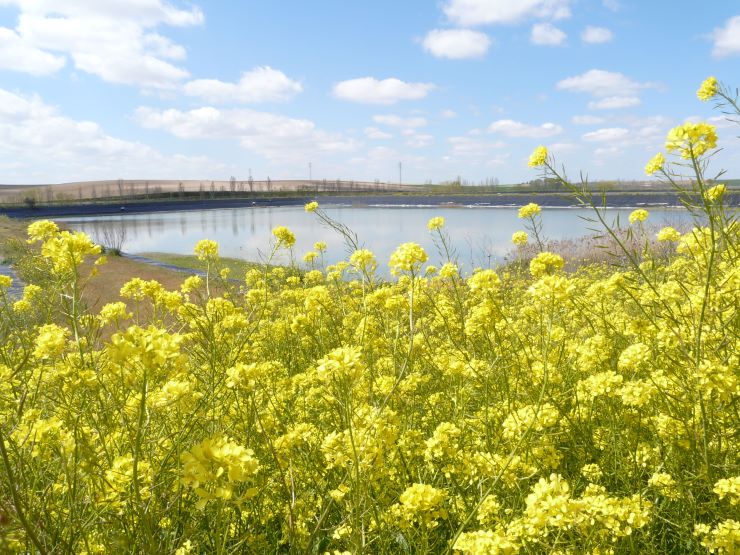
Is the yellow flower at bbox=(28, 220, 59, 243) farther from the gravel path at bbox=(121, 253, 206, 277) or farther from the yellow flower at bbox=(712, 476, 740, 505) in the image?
the gravel path at bbox=(121, 253, 206, 277)

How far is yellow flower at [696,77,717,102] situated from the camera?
2.61 meters

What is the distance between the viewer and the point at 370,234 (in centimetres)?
2312

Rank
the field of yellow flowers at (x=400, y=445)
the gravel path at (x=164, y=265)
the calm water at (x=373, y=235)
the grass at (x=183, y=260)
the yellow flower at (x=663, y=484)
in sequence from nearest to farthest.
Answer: the field of yellow flowers at (x=400, y=445)
the yellow flower at (x=663, y=484)
the calm water at (x=373, y=235)
the gravel path at (x=164, y=265)
the grass at (x=183, y=260)

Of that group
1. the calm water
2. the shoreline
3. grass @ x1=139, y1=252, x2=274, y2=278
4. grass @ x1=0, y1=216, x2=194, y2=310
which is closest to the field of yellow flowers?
the calm water

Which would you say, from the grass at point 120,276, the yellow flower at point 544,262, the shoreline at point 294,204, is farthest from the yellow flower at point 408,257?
the shoreline at point 294,204

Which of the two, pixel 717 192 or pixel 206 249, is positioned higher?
pixel 717 192

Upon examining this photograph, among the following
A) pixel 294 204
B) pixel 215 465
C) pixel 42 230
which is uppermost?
pixel 294 204

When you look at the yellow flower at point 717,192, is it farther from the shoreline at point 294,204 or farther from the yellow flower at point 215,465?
the shoreline at point 294,204

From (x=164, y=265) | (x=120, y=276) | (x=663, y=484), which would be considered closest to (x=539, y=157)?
(x=663, y=484)

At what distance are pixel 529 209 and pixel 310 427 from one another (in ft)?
9.16

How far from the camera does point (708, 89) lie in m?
2.63

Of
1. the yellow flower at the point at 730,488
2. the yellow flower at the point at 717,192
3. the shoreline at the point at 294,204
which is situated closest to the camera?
the yellow flower at the point at 730,488

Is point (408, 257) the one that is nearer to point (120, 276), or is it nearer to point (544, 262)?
point (544, 262)

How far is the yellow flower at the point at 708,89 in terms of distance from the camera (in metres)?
2.61
